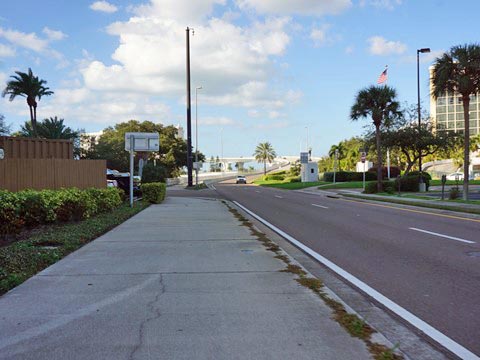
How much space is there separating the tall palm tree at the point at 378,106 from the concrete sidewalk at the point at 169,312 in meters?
28.4

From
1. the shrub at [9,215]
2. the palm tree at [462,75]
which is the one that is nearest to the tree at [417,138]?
the palm tree at [462,75]

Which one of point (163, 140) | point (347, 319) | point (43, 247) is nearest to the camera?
point (347, 319)

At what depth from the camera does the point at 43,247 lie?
9.17 meters

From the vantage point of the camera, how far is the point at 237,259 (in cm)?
833

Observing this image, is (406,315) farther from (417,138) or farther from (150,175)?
(417,138)

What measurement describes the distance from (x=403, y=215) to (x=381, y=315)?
13017 millimetres

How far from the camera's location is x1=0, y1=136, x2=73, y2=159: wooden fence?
608 inches

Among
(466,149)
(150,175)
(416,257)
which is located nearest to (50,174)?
(416,257)

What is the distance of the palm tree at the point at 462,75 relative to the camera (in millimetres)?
22475

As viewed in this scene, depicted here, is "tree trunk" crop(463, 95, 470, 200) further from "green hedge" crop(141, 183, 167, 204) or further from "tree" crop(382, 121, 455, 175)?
"green hedge" crop(141, 183, 167, 204)

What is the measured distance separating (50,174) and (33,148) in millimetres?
1920

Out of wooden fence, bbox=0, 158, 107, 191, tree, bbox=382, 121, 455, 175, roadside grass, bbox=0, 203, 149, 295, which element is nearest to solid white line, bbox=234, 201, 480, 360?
roadside grass, bbox=0, 203, 149, 295

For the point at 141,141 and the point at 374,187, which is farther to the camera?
the point at 374,187

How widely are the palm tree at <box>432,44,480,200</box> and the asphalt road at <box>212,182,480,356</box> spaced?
7.86 m
